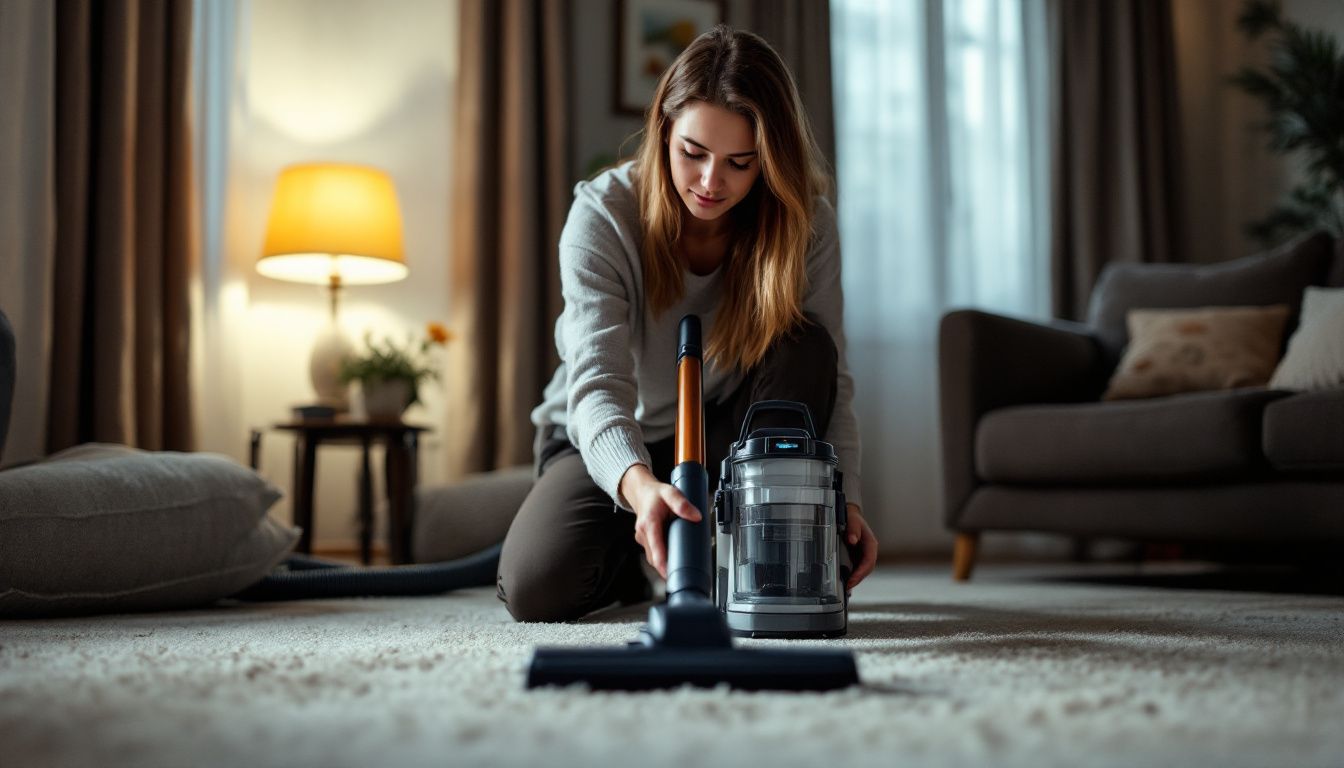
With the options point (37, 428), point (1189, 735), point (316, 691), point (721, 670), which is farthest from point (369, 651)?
point (37, 428)

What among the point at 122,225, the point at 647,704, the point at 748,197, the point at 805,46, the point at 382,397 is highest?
the point at 805,46

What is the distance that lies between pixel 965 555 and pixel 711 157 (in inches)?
65.7

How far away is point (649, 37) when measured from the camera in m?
3.88

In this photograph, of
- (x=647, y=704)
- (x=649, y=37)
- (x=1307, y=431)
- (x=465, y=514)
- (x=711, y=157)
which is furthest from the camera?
(x=649, y=37)

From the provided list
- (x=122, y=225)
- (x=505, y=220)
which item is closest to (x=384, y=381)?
(x=122, y=225)

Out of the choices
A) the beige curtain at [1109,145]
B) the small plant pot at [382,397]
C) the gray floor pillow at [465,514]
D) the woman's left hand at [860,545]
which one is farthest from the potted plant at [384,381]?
the beige curtain at [1109,145]

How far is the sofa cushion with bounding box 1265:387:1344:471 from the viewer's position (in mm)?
2088

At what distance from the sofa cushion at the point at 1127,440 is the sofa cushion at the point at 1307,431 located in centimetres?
5

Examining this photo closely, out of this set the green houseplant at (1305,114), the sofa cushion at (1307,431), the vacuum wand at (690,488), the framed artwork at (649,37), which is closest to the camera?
the vacuum wand at (690,488)

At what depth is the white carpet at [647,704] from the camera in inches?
26.8

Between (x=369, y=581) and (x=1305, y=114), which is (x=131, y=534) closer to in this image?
(x=369, y=581)

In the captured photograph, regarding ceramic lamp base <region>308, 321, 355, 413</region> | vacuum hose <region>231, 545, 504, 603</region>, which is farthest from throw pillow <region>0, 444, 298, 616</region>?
ceramic lamp base <region>308, 321, 355, 413</region>

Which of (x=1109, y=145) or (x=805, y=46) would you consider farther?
(x=1109, y=145)

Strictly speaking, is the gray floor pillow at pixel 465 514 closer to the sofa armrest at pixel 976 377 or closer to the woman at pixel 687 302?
the woman at pixel 687 302
